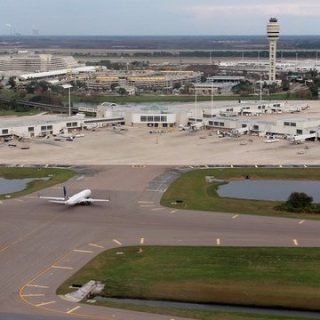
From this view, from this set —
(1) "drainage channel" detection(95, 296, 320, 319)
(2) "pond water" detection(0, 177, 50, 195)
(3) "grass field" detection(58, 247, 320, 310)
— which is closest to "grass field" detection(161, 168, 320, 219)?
(3) "grass field" detection(58, 247, 320, 310)

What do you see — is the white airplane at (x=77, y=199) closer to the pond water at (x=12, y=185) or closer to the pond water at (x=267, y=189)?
the pond water at (x=12, y=185)

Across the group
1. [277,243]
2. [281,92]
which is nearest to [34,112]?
[281,92]

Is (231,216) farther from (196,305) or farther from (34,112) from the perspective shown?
(34,112)

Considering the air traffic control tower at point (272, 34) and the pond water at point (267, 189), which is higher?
the air traffic control tower at point (272, 34)

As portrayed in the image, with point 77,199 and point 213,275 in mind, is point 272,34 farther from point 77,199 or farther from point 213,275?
point 213,275

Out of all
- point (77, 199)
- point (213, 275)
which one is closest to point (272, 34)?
point (77, 199)

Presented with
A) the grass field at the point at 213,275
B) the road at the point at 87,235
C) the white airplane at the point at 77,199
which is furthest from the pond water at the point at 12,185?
the grass field at the point at 213,275

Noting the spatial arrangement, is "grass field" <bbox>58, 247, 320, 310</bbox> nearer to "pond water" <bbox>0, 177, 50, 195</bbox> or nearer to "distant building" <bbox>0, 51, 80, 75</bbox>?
"pond water" <bbox>0, 177, 50, 195</bbox>
